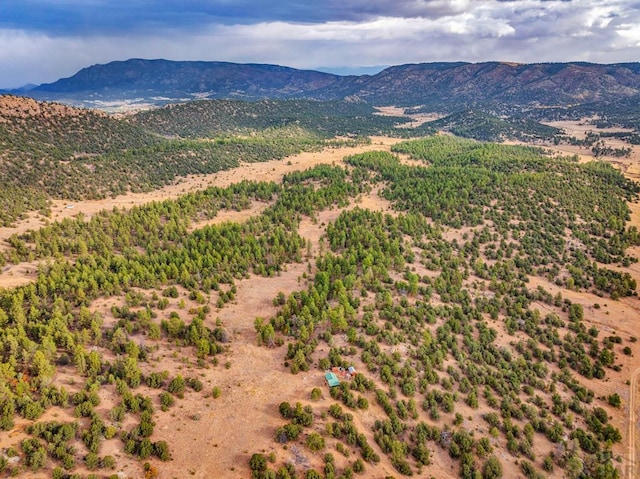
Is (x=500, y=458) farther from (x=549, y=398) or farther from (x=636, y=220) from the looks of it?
→ (x=636, y=220)


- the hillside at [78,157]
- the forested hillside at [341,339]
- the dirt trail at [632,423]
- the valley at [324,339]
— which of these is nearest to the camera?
the valley at [324,339]

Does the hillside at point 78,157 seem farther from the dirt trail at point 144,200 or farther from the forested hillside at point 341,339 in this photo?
the forested hillside at point 341,339

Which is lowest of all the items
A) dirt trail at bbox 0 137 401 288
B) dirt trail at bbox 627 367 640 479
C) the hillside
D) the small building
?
dirt trail at bbox 627 367 640 479

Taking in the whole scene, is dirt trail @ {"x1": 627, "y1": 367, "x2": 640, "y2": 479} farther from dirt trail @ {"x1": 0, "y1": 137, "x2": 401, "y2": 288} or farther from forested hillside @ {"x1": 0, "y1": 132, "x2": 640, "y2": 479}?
dirt trail @ {"x1": 0, "y1": 137, "x2": 401, "y2": 288}

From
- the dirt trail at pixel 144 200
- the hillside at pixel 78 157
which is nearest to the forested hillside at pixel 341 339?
the dirt trail at pixel 144 200

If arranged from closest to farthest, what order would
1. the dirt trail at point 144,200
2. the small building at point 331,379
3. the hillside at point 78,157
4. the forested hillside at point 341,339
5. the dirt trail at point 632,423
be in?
the forested hillside at point 341,339
the dirt trail at point 632,423
the small building at point 331,379
the dirt trail at point 144,200
the hillside at point 78,157

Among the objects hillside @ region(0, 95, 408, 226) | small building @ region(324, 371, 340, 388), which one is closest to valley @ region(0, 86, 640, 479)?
small building @ region(324, 371, 340, 388)

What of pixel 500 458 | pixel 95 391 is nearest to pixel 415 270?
pixel 500 458

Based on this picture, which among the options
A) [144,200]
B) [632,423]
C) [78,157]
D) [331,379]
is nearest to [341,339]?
[331,379]
